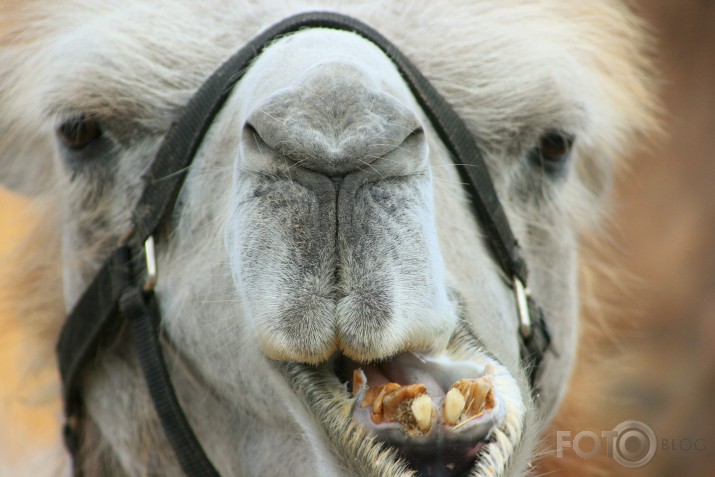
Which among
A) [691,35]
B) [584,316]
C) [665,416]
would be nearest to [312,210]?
[584,316]

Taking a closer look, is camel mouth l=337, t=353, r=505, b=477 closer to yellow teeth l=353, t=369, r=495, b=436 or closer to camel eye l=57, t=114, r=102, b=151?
yellow teeth l=353, t=369, r=495, b=436

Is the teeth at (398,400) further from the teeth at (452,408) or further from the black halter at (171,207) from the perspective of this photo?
the black halter at (171,207)

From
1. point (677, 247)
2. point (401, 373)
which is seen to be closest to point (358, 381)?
point (401, 373)

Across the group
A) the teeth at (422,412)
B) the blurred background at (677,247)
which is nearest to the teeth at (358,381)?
the teeth at (422,412)

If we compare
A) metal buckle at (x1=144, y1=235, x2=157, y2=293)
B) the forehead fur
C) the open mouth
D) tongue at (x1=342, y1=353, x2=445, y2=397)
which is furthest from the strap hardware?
tongue at (x1=342, y1=353, x2=445, y2=397)

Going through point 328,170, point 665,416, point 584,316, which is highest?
point 328,170

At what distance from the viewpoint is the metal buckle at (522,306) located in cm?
261

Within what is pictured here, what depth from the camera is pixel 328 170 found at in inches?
76.6

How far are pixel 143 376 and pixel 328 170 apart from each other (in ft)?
3.26

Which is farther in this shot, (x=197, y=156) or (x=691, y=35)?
(x=691, y=35)

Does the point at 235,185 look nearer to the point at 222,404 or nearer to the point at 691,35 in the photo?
the point at 222,404

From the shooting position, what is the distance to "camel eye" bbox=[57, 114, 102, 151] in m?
2.59

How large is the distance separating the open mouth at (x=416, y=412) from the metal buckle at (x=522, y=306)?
58 cm

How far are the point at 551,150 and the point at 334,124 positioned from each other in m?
1.02
